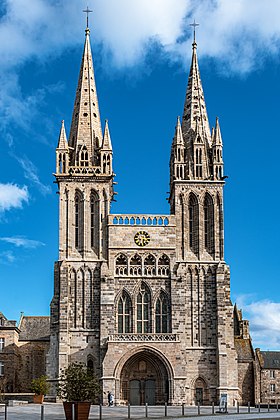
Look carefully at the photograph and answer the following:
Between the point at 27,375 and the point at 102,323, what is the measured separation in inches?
830

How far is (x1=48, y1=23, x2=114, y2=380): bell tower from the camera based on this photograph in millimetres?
71188

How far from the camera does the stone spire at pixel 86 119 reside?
7662cm

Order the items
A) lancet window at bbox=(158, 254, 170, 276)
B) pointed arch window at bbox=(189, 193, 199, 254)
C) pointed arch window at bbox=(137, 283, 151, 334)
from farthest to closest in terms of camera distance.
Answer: pointed arch window at bbox=(189, 193, 199, 254) → lancet window at bbox=(158, 254, 170, 276) → pointed arch window at bbox=(137, 283, 151, 334)

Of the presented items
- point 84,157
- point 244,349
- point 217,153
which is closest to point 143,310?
point 84,157

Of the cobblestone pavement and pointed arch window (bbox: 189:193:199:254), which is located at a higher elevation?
pointed arch window (bbox: 189:193:199:254)

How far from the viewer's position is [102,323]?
71000 millimetres

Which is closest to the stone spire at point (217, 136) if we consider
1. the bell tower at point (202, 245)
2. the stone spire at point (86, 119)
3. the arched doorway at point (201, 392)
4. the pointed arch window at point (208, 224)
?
the bell tower at point (202, 245)

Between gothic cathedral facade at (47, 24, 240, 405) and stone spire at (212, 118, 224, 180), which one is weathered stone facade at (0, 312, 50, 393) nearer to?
gothic cathedral facade at (47, 24, 240, 405)

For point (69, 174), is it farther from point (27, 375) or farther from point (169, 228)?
point (27, 375)

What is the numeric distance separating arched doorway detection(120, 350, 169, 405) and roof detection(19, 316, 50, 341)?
70.6 ft

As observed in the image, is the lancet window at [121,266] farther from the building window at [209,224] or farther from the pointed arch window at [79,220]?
the building window at [209,224]

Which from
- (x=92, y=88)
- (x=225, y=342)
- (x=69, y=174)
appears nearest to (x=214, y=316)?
(x=225, y=342)

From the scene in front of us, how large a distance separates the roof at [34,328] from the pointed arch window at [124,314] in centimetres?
2103

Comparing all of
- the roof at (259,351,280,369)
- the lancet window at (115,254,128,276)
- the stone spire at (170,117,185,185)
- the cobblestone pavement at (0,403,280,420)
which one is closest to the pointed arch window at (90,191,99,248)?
the lancet window at (115,254,128,276)
